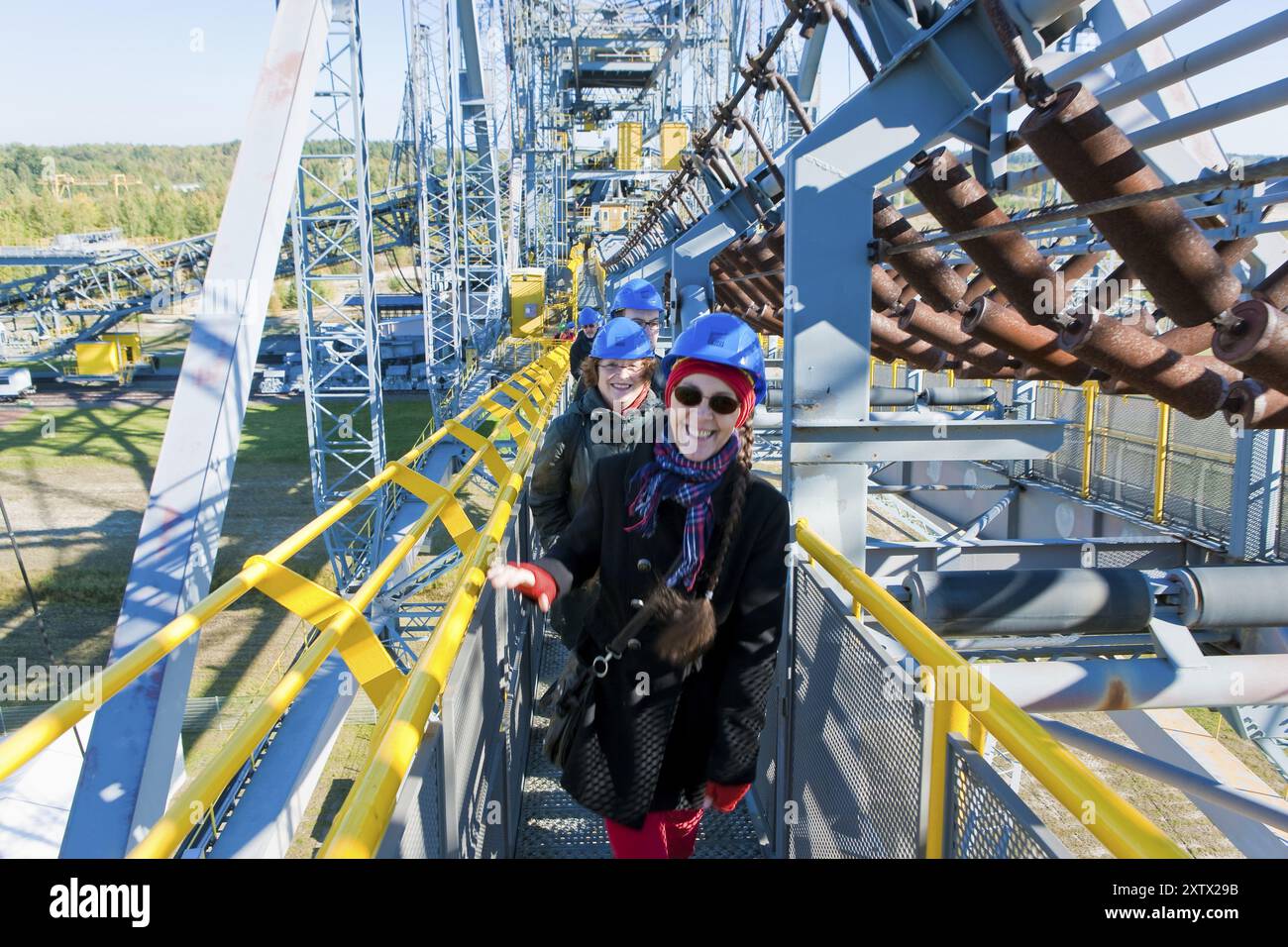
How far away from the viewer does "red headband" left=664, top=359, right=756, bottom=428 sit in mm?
2447

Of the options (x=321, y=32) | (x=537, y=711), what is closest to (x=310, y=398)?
(x=321, y=32)

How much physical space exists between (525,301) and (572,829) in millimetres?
28072

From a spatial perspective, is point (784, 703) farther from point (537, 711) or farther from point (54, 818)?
point (54, 818)

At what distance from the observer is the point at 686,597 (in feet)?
7.81

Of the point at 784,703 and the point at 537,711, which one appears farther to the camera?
the point at 537,711

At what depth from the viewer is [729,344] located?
96.3 inches

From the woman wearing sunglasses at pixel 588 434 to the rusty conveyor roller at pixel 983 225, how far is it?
1354mm

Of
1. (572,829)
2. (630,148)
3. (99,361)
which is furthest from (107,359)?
(572,829)

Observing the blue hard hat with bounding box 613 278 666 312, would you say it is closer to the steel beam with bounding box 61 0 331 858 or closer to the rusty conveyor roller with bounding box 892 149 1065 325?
the rusty conveyor roller with bounding box 892 149 1065 325

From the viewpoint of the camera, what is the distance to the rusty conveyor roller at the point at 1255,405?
3.46 meters

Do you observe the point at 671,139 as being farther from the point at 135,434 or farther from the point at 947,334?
the point at 947,334

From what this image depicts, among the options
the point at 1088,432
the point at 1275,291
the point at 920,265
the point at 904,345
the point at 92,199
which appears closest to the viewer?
the point at 1275,291

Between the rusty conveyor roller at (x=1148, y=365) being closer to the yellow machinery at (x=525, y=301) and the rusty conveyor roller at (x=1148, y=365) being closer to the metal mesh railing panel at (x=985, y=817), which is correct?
the metal mesh railing panel at (x=985, y=817)
